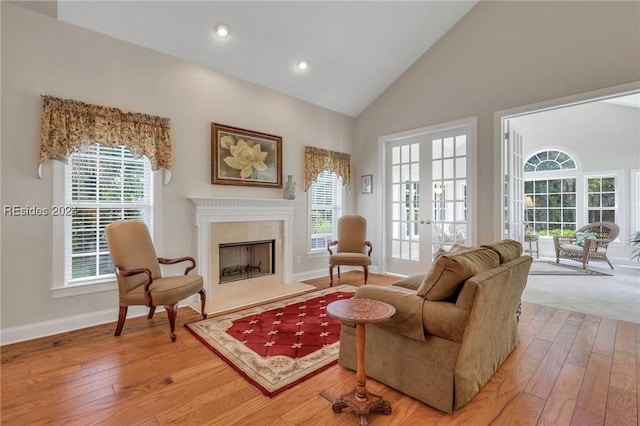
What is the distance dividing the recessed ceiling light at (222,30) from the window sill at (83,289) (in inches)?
122

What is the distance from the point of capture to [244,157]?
419 cm

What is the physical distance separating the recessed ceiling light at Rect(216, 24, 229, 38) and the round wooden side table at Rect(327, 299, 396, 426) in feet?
11.3

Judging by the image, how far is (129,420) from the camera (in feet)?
5.45

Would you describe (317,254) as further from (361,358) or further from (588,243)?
(588,243)

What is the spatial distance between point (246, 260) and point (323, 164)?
210cm

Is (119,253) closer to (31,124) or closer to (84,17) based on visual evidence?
(31,124)

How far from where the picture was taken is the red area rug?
2115mm

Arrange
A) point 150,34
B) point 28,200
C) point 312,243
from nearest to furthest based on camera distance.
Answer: point 28,200
point 150,34
point 312,243

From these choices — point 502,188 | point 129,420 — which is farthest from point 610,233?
point 129,420

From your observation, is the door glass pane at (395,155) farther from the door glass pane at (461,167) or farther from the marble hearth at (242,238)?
the marble hearth at (242,238)

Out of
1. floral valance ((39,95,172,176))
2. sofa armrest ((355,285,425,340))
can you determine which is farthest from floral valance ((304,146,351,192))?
sofa armrest ((355,285,425,340))

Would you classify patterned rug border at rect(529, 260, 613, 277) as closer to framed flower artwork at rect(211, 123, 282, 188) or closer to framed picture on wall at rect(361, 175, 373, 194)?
framed picture on wall at rect(361, 175, 373, 194)

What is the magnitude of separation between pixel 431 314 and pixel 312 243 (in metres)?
3.54

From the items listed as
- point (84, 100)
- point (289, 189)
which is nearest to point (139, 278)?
point (84, 100)
